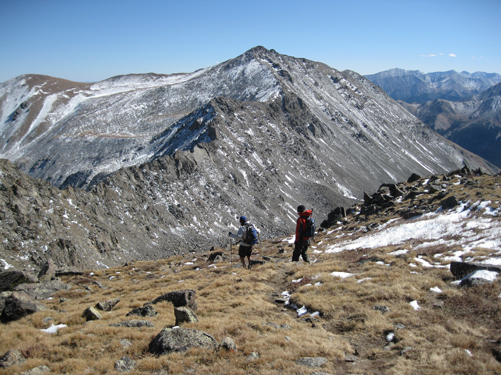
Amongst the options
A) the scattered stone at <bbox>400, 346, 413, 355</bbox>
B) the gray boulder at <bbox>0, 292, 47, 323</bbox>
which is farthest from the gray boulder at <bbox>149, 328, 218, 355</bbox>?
the gray boulder at <bbox>0, 292, 47, 323</bbox>

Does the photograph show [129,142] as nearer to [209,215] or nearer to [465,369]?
[209,215]

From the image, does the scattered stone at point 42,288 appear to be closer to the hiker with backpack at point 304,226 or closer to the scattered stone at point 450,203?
the hiker with backpack at point 304,226

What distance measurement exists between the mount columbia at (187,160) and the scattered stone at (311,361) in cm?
4386

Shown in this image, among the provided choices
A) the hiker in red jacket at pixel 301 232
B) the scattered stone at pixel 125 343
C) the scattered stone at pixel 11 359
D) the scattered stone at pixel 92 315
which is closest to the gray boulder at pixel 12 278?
the scattered stone at pixel 92 315

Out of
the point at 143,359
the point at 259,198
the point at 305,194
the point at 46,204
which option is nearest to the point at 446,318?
the point at 143,359

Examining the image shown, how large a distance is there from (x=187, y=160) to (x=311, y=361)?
77.5m

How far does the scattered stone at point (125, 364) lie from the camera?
27.4 ft

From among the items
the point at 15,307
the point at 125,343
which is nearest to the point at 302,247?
the point at 125,343

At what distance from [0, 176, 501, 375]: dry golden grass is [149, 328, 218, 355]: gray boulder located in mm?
272

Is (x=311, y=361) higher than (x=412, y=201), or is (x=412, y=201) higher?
(x=311, y=361)

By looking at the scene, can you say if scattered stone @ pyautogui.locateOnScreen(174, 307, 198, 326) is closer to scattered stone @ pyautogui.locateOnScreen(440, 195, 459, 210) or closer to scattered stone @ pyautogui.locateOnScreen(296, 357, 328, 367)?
scattered stone @ pyautogui.locateOnScreen(296, 357, 328, 367)

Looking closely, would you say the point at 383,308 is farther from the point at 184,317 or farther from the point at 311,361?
the point at 184,317

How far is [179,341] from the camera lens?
30.7 ft

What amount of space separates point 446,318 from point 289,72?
18301cm
